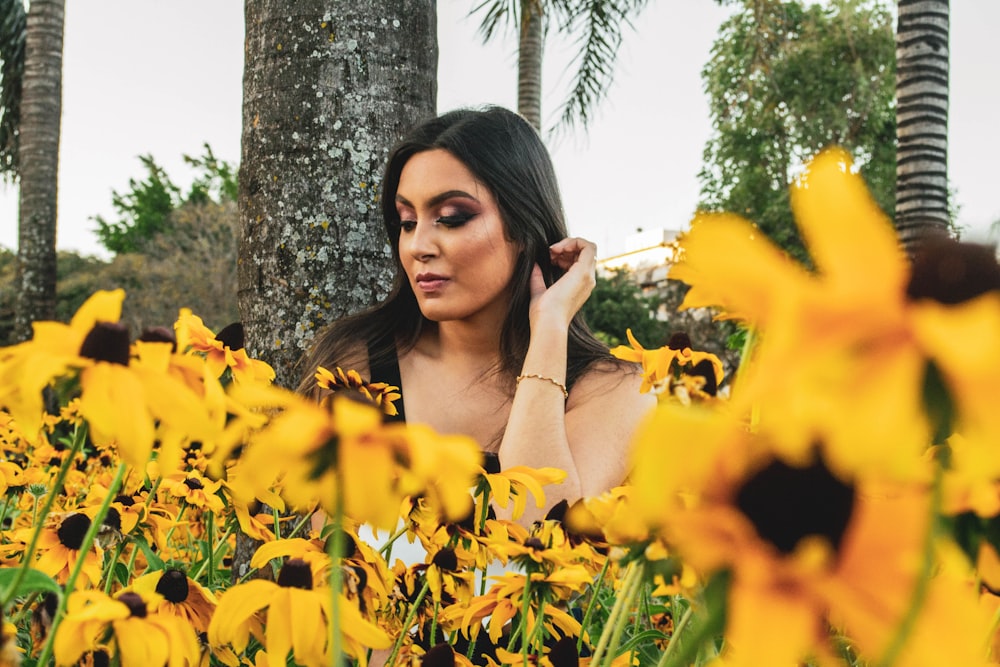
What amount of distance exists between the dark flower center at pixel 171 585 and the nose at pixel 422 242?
1486 millimetres

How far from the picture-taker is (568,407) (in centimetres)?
259

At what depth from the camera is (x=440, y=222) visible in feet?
7.59

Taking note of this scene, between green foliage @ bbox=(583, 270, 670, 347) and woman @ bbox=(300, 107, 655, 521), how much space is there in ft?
43.9

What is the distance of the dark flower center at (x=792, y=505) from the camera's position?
35 cm

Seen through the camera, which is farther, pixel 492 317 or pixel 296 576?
pixel 492 317

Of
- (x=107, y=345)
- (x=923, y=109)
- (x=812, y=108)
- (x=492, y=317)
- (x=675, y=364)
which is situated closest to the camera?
(x=107, y=345)

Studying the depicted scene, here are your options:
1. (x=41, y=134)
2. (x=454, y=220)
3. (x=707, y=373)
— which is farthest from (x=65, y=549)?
(x=41, y=134)

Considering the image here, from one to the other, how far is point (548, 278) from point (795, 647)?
237 cm

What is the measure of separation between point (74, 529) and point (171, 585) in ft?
1.00

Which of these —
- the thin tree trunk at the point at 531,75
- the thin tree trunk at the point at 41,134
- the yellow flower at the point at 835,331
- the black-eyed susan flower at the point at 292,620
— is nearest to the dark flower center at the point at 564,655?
the black-eyed susan flower at the point at 292,620

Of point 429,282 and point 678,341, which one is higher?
point 429,282

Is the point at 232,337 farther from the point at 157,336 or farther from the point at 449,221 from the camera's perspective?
the point at 449,221

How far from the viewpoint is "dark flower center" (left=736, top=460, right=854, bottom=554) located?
0.35m

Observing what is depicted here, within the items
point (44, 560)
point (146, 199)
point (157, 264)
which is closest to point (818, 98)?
point (157, 264)
